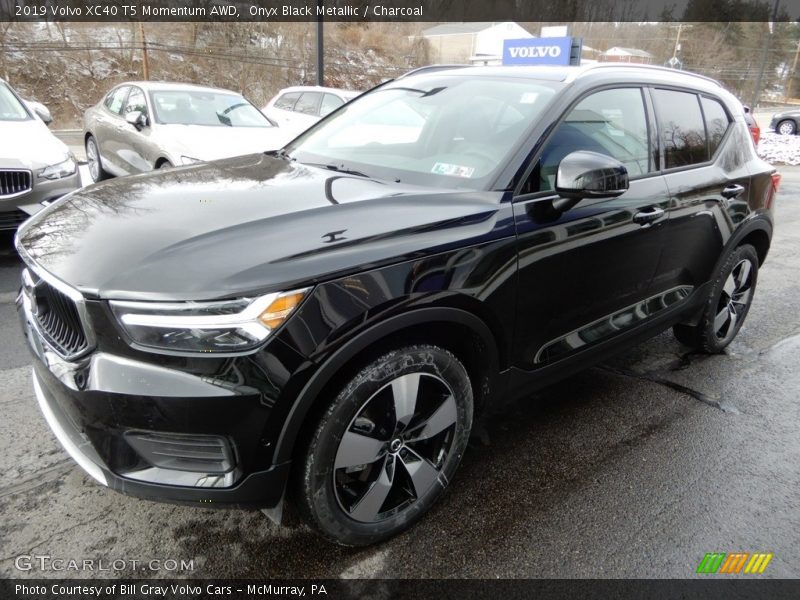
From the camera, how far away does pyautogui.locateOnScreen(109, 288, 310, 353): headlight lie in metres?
1.72

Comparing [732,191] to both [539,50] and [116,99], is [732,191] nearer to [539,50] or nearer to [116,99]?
[116,99]

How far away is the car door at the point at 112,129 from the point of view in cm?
779

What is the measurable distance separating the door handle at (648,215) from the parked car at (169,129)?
4.83 metres

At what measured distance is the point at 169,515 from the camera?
2.37 meters

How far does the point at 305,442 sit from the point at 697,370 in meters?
3.07

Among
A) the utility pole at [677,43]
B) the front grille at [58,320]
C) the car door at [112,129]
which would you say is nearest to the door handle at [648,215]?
the front grille at [58,320]

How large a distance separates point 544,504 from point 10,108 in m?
6.68

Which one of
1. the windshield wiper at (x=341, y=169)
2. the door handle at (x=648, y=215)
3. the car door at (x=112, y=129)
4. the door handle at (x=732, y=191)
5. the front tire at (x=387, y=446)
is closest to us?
the front tire at (x=387, y=446)

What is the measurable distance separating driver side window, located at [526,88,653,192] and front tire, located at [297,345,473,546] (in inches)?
36.8

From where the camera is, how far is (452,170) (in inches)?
103

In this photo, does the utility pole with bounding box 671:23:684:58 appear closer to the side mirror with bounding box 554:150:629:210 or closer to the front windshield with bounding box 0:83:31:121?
the front windshield with bounding box 0:83:31:121

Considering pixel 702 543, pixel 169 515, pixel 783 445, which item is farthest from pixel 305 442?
pixel 783 445

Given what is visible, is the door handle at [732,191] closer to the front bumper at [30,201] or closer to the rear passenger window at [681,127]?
the rear passenger window at [681,127]

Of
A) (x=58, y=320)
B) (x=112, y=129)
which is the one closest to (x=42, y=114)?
(x=112, y=129)
